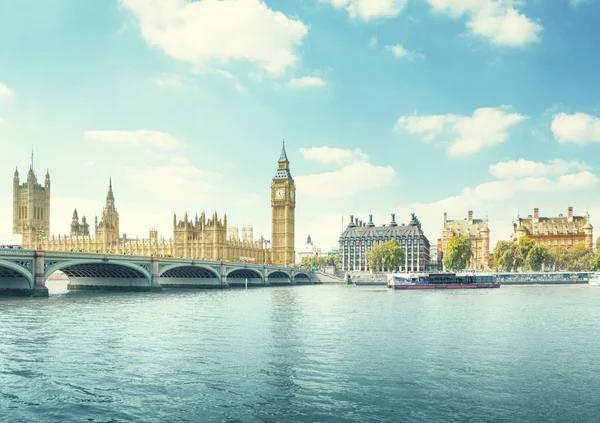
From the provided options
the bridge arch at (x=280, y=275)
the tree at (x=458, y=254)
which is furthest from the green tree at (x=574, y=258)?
the bridge arch at (x=280, y=275)

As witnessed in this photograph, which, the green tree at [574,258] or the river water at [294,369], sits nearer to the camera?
the river water at [294,369]

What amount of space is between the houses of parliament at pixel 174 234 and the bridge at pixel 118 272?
66.6ft

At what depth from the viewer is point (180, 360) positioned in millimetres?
25516

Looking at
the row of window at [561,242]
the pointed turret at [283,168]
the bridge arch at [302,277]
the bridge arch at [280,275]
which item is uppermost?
the pointed turret at [283,168]

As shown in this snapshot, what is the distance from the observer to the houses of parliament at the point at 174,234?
478 feet

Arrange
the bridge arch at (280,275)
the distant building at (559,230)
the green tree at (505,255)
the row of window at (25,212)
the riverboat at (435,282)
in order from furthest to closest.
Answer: the row of window at (25,212)
the distant building at (559,230)
the green tree at (505,255)
the bridge arch at (280,275)
the riverboat at (435,282)

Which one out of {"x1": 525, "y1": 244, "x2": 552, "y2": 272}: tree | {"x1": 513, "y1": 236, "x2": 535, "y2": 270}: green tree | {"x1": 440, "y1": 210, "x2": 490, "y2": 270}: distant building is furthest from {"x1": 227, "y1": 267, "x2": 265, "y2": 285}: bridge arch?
{"x1": 440, "y1": 210, "x2": 490, "y2": 270}: distant building

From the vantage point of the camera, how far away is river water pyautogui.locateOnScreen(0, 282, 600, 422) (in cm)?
1795

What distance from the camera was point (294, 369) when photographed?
78.7ft

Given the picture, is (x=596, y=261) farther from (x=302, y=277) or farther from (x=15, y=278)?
(x=15, y=278)

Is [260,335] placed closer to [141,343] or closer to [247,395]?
[141,343]

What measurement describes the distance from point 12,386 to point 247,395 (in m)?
8.32

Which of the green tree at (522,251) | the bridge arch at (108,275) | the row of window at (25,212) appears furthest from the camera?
the row of window at (25,212)

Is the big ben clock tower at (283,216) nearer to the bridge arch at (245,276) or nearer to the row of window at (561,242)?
the bridge arch at (245,276)
